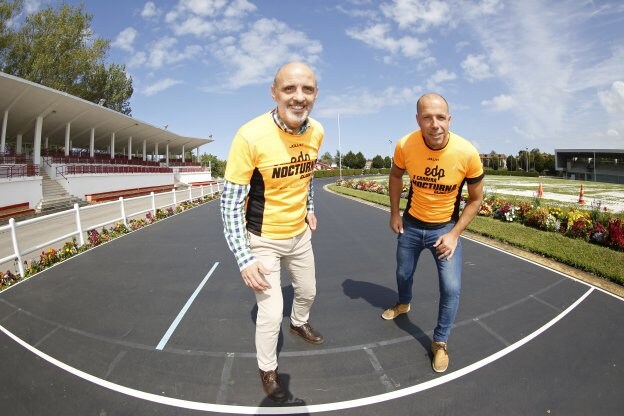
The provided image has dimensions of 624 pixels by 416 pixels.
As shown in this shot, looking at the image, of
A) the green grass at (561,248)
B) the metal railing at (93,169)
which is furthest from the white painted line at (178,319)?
the metal railing at (93,169)

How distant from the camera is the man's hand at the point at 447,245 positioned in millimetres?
2973

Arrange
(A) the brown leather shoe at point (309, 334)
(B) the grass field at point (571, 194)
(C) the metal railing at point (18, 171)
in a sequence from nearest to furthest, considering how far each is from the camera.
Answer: (A) the brown leather shoe at point (309, 334)
(C) the metal railing at point (18, 171)
(B) the grass field at point (571, 194)

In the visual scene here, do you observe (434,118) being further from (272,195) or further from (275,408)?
(275,408)

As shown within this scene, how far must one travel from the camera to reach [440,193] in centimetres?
314

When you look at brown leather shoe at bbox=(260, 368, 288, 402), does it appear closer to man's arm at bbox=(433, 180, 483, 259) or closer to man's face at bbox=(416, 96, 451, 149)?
man's arm at bbox=(433, 180, 483, 259)

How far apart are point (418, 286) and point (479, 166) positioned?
2.65 m

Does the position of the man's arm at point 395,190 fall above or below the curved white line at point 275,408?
above

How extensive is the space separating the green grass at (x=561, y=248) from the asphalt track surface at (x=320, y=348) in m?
0.96

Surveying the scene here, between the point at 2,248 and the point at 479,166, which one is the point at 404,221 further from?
the point at 2,248

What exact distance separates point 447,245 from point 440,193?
0.48m

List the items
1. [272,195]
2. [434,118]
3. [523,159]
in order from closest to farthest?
[272,195] < [434,118] < [523,159]

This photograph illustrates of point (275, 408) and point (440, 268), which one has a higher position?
point (440, 268)

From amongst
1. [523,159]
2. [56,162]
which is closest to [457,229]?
[56,162]

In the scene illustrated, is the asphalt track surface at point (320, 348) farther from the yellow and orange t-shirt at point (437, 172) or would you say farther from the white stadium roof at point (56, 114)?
the white stadium roof at point (56, 114)
